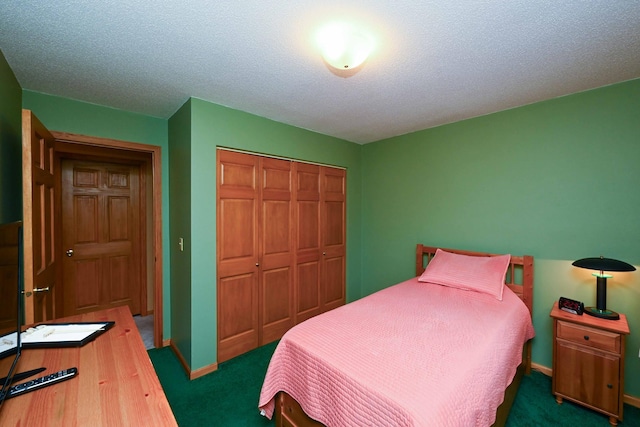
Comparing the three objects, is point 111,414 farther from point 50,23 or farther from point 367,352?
point 50,23

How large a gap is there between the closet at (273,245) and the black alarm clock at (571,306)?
226 centimetres

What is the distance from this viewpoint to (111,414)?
855 millimetres

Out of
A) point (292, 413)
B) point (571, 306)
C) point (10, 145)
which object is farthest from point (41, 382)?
point (571, 306)

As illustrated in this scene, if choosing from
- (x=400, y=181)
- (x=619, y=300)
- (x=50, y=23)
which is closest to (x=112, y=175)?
(x=50, y=23)

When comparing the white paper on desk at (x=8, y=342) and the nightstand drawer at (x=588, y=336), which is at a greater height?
the white paper on desk at (x=8, y=342)

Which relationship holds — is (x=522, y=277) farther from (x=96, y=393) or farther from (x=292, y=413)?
(x=96, y=393)

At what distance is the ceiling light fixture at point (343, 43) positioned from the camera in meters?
1.42

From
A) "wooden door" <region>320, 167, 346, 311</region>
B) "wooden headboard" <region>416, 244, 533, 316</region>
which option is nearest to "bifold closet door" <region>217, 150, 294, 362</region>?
"wooden door" <region>320, 167, 346, 311</region>

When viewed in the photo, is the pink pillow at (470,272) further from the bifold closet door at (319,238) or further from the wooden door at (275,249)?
the wooden door at (275,249)

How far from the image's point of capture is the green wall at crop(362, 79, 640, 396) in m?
→ 2.05

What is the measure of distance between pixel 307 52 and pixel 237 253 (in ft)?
6.11

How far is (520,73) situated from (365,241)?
8.37 feet

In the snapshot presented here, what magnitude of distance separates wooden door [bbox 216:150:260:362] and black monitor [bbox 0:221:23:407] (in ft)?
4.84

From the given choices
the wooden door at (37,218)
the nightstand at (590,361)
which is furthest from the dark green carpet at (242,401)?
the wooden door at (37,218)
